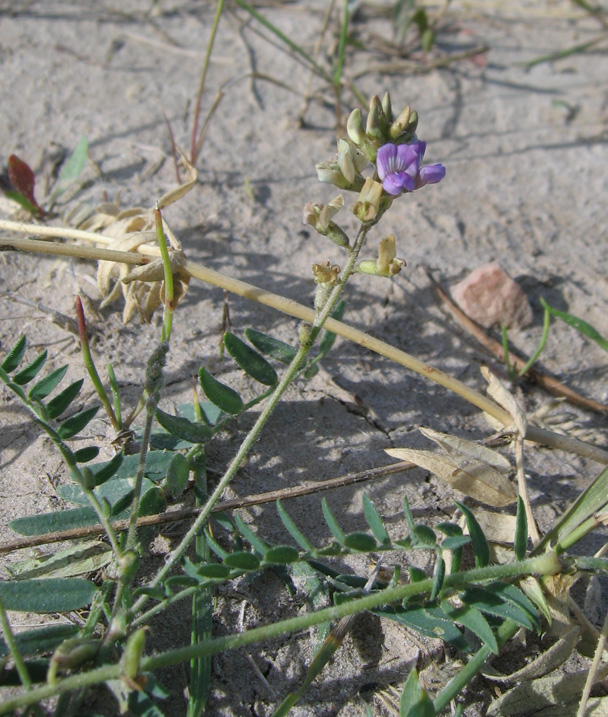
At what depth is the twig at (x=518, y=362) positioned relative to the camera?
232 centimetres

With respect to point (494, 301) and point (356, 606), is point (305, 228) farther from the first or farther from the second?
point (356, 606)

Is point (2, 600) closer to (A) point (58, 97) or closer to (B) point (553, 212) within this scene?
(A) point (58, 97)

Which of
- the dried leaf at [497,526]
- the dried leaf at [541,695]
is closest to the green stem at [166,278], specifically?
the dried leaf at [497,526]

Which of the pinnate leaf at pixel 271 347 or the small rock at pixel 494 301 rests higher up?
the small rock at pixel 494 301

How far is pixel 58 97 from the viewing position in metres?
3.05

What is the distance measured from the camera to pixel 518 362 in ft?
7.90

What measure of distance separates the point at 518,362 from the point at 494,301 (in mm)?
268

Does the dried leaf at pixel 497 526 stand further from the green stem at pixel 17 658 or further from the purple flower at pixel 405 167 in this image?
the green stem at pixel 17 658

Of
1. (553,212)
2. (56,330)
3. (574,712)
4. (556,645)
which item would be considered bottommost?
(574,712)

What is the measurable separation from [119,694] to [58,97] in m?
2.61

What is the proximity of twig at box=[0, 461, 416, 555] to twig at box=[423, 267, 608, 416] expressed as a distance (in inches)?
27.7

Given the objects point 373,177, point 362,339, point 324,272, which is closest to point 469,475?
point 362,339

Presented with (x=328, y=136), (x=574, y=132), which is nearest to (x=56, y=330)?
(x=328, y=136)

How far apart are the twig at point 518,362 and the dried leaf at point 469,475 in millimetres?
553
